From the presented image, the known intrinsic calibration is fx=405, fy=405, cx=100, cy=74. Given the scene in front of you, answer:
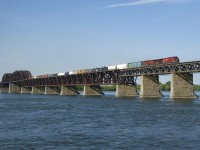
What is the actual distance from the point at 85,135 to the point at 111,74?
126m

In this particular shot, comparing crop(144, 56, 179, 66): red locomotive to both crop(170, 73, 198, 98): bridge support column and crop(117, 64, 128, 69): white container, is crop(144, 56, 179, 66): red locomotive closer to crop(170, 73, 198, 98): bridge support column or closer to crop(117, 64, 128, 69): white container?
crop(170, 73, 198, 98): bridge support column

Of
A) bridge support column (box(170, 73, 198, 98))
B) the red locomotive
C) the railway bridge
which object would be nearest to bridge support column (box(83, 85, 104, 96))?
the railway bridge

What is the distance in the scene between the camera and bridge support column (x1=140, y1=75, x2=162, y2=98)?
135 metres

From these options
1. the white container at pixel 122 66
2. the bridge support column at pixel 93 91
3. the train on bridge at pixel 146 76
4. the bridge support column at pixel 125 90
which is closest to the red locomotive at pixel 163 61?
the train on bridge at pixel 146 76

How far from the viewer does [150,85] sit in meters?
136

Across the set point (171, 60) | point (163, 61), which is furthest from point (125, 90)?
point (171, 60)

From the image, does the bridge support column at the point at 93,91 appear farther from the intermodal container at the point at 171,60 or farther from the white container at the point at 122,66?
the intermodal container at the point at 171,60

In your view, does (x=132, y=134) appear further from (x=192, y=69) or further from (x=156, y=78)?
(x=156, y=78)

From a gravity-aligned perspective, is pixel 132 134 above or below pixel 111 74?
below

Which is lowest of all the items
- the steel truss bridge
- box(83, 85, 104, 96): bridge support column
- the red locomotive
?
box(83, 85, 104, 96): bridge support column

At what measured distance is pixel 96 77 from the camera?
585ft

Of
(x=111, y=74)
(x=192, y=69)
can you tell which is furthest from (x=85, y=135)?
(x=111, y=74)

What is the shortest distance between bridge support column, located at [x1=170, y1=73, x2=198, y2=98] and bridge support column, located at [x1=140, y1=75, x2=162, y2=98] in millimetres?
16010

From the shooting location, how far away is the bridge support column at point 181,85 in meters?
118
